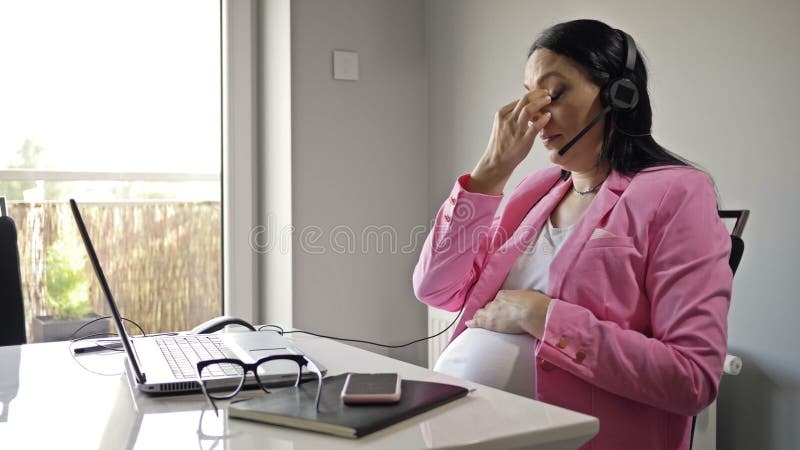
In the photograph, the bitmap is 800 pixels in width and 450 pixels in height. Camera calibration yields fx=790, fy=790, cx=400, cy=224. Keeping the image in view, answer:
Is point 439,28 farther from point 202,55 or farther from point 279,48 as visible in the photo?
point 202,55

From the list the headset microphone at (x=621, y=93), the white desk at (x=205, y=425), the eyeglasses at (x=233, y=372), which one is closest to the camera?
the white desk at (x=205, y=425)

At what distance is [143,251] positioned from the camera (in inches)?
99.7

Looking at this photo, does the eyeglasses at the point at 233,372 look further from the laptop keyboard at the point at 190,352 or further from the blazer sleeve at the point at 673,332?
the blazer sleeve at the point at 673,332

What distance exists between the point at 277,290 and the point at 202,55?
0.82 meters

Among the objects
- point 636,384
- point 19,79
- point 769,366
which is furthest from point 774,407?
point 19,79

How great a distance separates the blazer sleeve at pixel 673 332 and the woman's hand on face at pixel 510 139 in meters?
0.30

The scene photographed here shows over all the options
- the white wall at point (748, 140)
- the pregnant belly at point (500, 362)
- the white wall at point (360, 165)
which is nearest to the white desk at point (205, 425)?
the pregnant belly at point (500, 362)

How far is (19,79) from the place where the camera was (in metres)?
2.34

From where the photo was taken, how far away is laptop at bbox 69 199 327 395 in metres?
0.96

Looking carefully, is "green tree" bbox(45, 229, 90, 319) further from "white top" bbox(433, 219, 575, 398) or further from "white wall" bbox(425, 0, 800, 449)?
"white wall" bbox(425, 0, 800, 449)

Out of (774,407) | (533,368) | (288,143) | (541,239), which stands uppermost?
(288,143)

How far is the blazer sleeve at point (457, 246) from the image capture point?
4.77 feet

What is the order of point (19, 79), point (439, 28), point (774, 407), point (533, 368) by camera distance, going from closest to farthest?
point (533, 368) < point (774, 407) < point (19, 79) < point (439, 28)

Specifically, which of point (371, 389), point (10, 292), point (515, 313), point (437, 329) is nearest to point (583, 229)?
point (515, 313)
